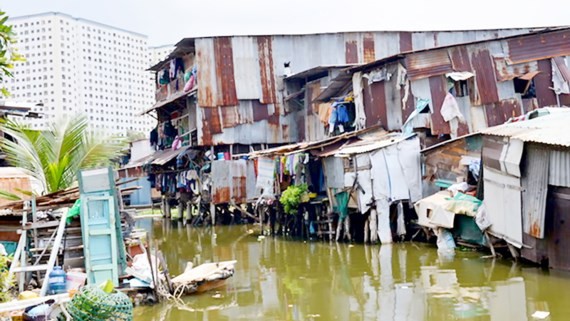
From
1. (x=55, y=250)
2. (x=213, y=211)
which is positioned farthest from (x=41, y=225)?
(x=213, y=211)

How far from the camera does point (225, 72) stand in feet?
82.6

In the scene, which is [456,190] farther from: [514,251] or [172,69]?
[172,69]

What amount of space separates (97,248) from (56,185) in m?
1.86

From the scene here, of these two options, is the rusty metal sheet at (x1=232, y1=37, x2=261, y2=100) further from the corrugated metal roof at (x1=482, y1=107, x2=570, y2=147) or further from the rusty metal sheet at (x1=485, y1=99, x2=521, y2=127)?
the corrugated metal roof at (x1=482, y1=107, x2=570, y2=147)

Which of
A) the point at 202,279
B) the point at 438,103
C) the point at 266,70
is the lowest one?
the point at 202,279

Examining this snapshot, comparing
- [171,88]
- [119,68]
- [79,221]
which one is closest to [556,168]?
[79,221]

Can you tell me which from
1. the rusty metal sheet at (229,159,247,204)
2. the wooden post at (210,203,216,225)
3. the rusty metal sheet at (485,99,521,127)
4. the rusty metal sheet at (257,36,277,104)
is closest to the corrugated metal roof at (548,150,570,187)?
the rusty metal sheet at (485,99,521,127)

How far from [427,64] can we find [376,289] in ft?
29.9

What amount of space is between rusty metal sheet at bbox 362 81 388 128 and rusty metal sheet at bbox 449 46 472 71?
237cm

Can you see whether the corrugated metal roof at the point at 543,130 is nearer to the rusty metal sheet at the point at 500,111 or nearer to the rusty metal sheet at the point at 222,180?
the rusty metal sheet at the point at 500,111

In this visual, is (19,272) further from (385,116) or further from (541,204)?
(385,116)

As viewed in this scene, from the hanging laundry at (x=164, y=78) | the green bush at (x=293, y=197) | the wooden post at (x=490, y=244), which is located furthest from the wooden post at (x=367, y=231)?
the hanging laundry at (x=164, y=78)

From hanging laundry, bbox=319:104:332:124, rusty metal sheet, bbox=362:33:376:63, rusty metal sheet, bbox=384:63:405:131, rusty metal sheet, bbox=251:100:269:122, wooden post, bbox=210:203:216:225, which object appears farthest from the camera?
rusty metal sheet, bbox=362:33:376:63

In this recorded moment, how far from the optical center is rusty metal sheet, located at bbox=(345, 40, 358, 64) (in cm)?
2670
